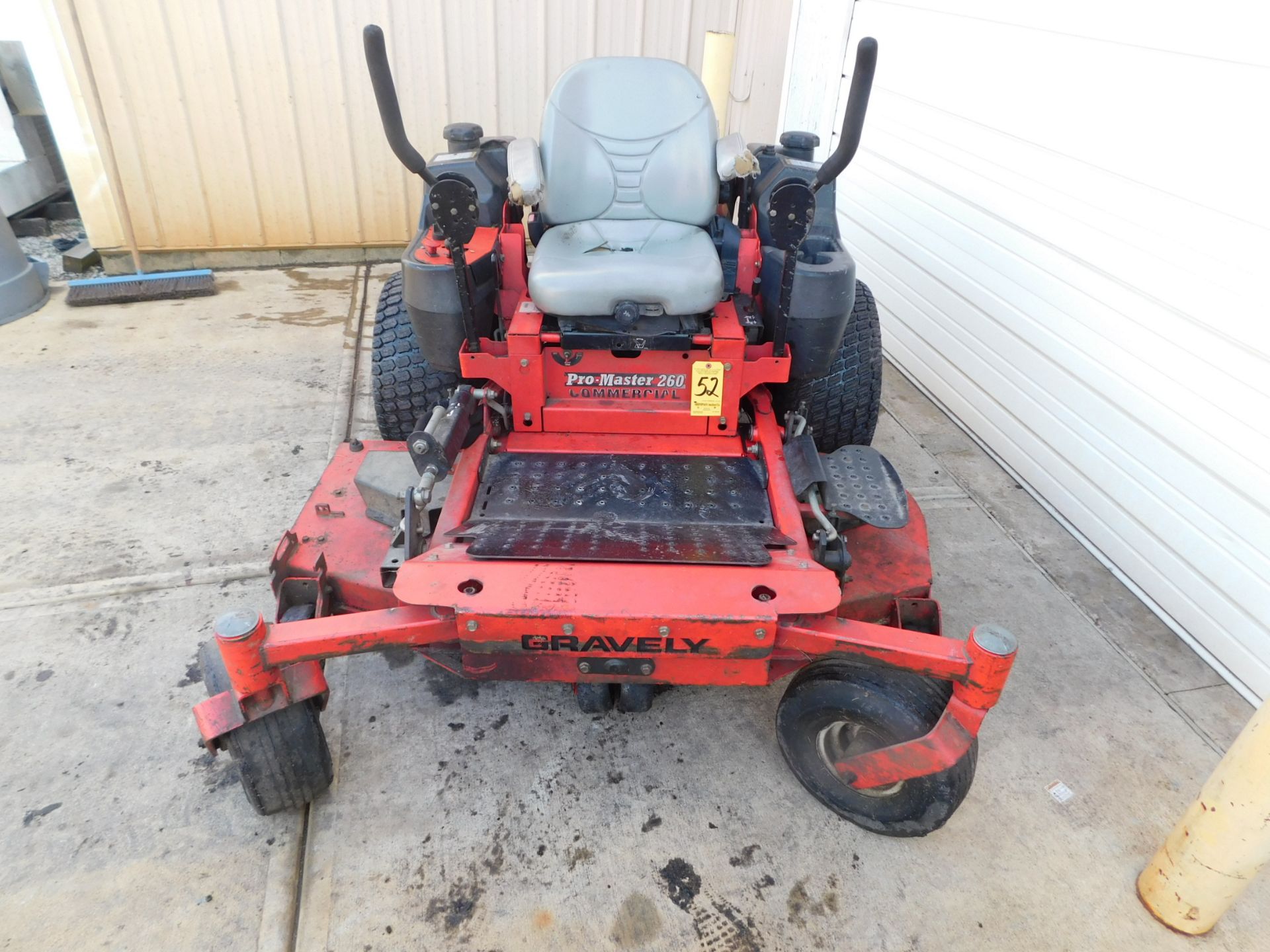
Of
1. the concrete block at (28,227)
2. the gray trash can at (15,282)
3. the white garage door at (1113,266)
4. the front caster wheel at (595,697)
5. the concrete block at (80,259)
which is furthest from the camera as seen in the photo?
the concrete block at (28,227)

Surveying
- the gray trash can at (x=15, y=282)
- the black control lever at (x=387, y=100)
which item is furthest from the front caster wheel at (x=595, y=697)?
the gray trash can at (x=15, y=282)

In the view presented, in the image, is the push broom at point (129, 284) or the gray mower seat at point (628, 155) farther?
the push broom at point (129, 284)

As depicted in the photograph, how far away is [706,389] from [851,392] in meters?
0.88

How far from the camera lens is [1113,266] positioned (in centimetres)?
288

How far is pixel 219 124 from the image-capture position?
4918mm

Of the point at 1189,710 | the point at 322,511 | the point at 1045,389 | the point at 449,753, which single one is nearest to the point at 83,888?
the point at 449,753

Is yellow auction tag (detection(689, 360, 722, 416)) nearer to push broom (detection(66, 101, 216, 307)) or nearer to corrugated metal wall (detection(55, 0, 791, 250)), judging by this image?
corrugated metal wall (detection(55, 0, 791, 250))

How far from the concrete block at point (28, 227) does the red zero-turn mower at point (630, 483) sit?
417cm

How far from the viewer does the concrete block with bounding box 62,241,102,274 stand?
5031 millimetres

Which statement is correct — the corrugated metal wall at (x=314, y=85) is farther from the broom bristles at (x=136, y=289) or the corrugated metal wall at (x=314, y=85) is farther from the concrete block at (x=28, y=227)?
the concrete block at (x=28, y=227)

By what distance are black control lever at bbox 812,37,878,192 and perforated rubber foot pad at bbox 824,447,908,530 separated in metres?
0.74

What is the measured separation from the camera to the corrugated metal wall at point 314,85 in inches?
184

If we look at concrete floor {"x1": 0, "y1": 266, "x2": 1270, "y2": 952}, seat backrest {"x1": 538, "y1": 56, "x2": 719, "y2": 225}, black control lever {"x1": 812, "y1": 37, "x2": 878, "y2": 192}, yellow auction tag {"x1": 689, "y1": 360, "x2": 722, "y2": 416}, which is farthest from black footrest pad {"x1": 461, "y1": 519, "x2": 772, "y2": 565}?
seat backrest {"x1": 538, "y1": 56, "x2": 719, "y2": 225}

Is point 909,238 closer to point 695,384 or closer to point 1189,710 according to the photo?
point 695,384
